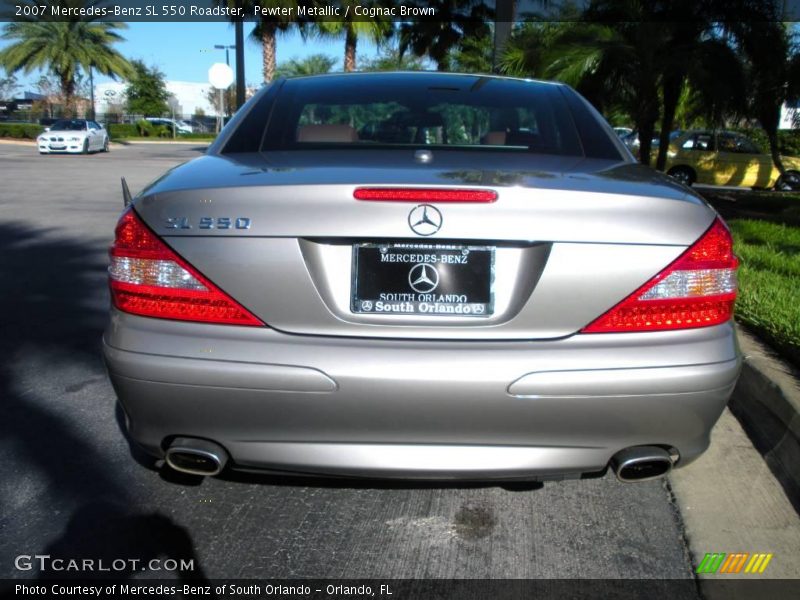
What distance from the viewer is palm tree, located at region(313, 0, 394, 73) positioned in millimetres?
25234

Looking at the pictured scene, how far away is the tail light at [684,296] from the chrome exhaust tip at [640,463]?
0.39m

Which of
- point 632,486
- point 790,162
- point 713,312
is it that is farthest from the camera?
point 790,162

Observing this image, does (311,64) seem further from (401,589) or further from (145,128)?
(401,589)

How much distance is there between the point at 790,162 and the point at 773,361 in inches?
769

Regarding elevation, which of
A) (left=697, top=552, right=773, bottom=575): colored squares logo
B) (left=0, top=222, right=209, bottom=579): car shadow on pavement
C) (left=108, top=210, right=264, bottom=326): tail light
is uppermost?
(left=108, top=210, right=264, bottom=326): tail light

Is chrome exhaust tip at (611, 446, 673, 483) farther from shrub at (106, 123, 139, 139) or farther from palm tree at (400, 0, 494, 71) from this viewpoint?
shrub at (106, 123, 139, 139)

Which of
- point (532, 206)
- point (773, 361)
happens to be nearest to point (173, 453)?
point (532, 206)

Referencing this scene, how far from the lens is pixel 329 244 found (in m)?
2.25

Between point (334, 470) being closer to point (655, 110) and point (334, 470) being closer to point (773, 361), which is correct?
point (773, 361)

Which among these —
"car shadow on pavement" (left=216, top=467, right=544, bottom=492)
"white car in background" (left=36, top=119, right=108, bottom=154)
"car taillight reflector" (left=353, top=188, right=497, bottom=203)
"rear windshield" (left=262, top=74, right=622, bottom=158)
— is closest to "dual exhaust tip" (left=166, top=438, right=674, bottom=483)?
"car shadow on pavement" (left=216, top=467, right=544, bottom=492)

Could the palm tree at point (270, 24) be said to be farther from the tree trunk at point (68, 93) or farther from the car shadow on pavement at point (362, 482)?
the tree trunk at point (68, 93)

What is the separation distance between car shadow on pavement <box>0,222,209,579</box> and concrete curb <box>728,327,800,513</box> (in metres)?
2.37

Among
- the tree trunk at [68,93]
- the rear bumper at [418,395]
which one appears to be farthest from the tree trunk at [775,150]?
the tree trunk at [68,93]

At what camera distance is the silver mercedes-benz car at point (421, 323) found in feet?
7.29
